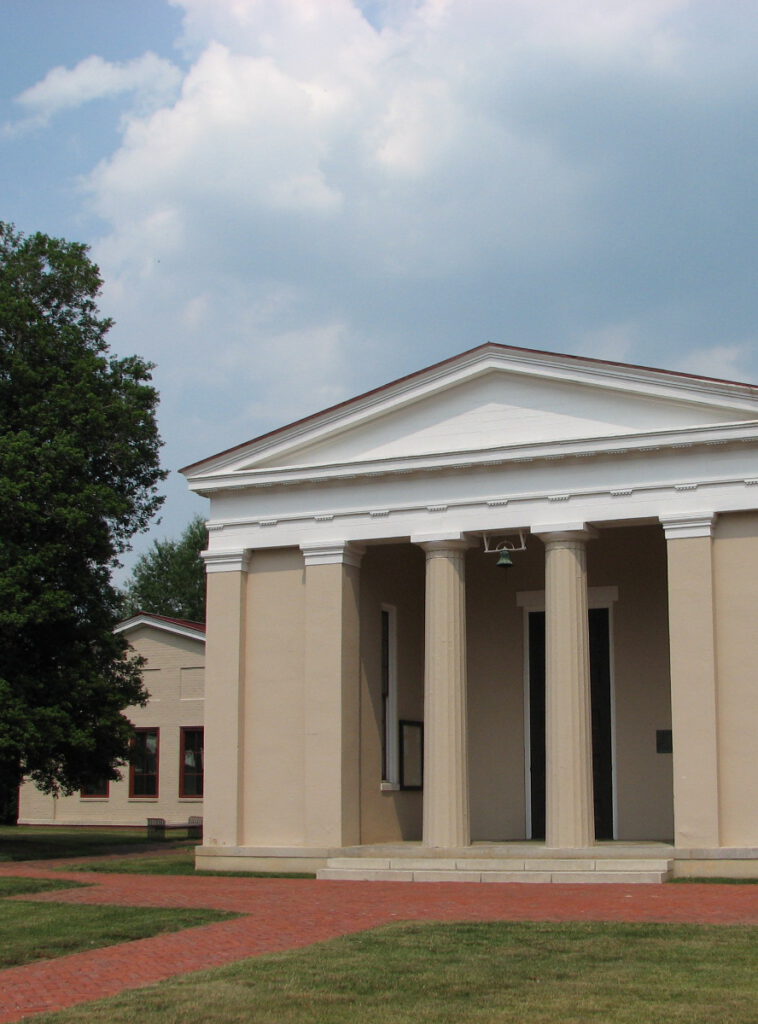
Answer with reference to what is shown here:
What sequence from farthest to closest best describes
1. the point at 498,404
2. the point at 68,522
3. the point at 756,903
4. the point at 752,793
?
the point at 68,522 < the point at 498,404 < the point at 752,793 < the point at 756,903

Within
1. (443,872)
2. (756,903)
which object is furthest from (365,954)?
(443,872)

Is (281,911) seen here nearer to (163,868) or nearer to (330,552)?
(163,868)

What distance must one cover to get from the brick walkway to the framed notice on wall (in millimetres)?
4221

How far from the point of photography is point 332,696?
2258 cm

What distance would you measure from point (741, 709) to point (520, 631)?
6.21 m

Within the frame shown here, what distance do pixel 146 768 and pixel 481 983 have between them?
3109 cm

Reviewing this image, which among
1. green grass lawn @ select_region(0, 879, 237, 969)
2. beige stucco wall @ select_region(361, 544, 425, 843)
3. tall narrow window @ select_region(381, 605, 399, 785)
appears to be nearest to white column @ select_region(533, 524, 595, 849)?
beige stucco wall @ select_region(361, 544, 425, 843)

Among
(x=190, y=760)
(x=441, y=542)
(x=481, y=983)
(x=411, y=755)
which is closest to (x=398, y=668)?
(x=411, y=755)

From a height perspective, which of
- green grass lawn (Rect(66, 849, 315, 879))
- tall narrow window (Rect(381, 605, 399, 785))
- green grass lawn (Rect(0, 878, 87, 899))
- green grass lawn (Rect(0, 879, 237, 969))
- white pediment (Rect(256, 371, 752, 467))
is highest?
white pediment (Rect(256, 371, 752, 467))

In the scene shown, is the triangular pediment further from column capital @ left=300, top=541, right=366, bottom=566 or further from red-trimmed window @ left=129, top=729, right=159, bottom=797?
red-trimmed window @ left=129, top=729, right=159, bottom=797

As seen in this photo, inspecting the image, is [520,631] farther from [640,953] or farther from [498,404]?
[640,953]

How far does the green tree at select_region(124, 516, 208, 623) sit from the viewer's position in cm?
7075

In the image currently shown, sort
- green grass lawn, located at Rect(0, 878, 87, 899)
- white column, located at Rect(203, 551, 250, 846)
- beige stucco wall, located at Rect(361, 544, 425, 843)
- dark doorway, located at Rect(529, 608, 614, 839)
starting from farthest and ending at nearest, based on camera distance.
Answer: dark doorway, located at Rect(529, 608, 614, 839) → beige stucco wall, located at Rect(361, 544, 425, 843) → white column, located at Rect(203, 551, 250, 846) → green grass lawn, located at Rect(0, 878, 87, 899)

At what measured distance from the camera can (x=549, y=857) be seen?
20375 millimetres
